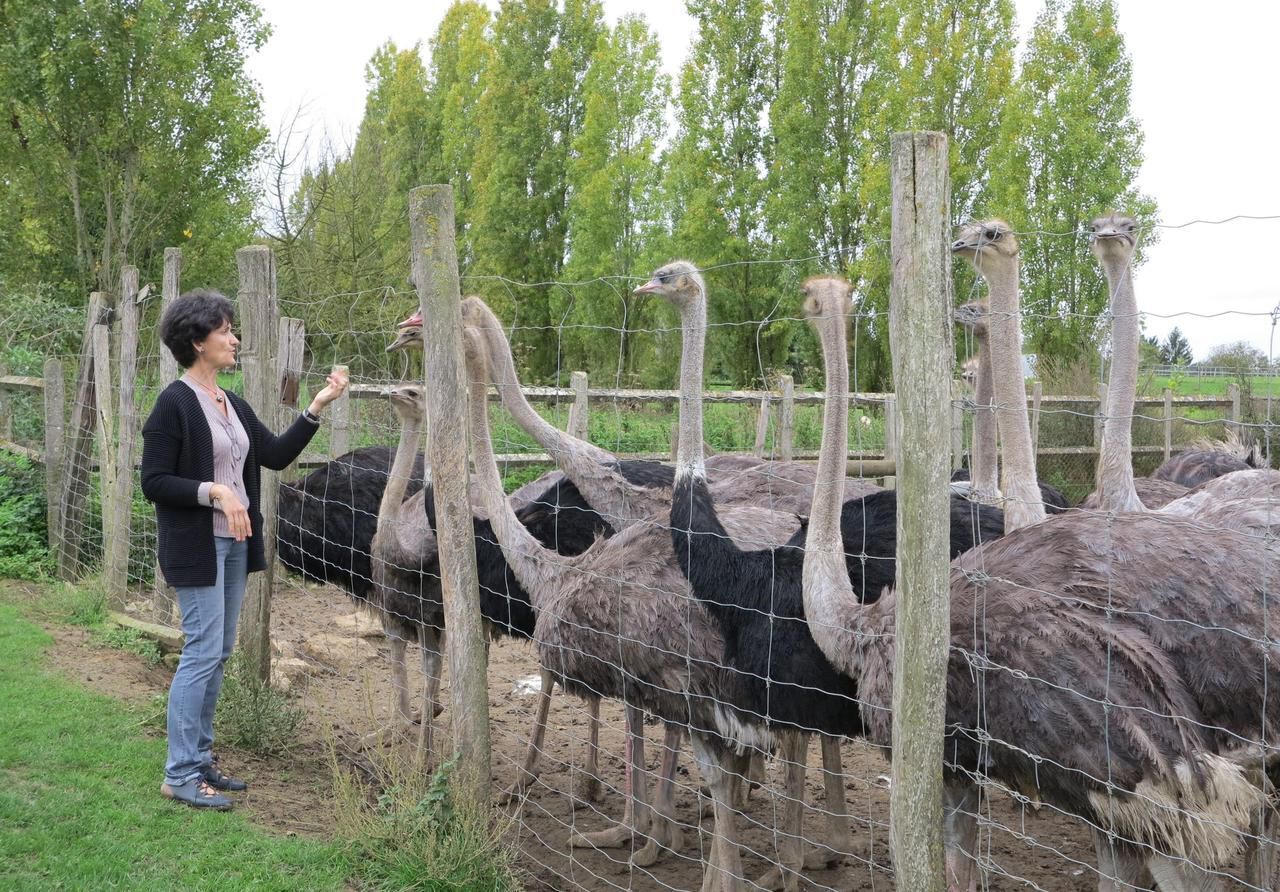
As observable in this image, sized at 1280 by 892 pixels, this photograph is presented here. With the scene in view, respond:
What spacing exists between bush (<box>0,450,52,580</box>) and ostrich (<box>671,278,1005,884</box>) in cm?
649

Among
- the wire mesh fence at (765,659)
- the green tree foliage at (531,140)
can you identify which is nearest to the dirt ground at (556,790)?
the wire mesh fence at (765,659)

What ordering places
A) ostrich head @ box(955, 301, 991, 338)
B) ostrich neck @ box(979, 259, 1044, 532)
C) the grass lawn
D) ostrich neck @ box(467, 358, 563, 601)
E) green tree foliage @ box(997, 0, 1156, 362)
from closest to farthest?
the grass lawn
ostrich neck @ box(979, 259, 1044, 532)
ostrich neck @ box(467, 358, 563, 601)
ostrich head @ box(955, 301, 991, 338)
green tree foliage @ box(997, 0, 1156, 362)

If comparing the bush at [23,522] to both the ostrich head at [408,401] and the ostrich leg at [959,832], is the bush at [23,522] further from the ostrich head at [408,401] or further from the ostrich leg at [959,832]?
the ostrich leg at [959,832]

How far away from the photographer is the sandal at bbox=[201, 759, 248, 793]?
178 inches

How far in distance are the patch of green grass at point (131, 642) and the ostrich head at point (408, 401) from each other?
2100 millimetres

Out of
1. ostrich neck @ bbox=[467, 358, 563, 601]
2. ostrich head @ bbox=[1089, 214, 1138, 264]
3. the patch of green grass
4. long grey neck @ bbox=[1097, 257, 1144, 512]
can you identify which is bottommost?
the patch of green grass

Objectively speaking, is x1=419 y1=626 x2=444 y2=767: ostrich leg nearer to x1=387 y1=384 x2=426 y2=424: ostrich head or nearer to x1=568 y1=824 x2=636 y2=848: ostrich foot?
x1=568 y1=824 x2=636 y2=848: ostrich foot

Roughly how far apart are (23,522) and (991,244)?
7957 millimetres

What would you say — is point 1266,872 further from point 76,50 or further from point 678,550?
point 76,50

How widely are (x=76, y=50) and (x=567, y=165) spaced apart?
10.6 meters

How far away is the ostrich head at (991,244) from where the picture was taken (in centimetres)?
381

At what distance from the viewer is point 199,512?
428 centimetres

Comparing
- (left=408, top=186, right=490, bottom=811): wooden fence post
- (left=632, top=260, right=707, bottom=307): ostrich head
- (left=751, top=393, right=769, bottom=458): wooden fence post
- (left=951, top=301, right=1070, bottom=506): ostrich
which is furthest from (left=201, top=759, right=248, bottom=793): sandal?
(left=951, top=301, right=1070, bottom=506): ostrich

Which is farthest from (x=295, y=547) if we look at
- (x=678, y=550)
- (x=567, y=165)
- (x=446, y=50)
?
(x=446, y=50)
